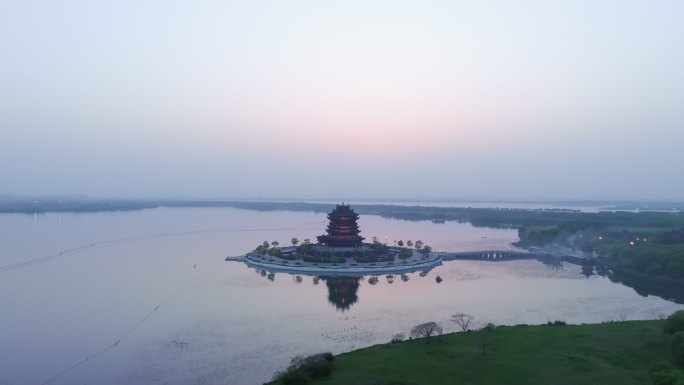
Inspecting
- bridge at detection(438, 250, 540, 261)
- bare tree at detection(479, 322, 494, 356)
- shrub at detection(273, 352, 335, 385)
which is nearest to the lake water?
shrub at detection(273, 352, 335, 385)

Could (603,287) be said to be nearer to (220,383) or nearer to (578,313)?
(578,313)

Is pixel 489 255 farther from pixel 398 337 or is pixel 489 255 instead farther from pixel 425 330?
pixel 425 330

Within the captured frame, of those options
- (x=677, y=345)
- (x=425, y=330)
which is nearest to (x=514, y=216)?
(x=425, y=330)

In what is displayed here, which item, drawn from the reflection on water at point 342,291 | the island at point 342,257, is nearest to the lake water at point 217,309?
the reflection on water at point 342,291

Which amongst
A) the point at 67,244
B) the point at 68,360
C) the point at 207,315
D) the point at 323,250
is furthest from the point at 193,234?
the point at 68,360

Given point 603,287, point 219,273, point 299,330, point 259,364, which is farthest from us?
point 219,273
